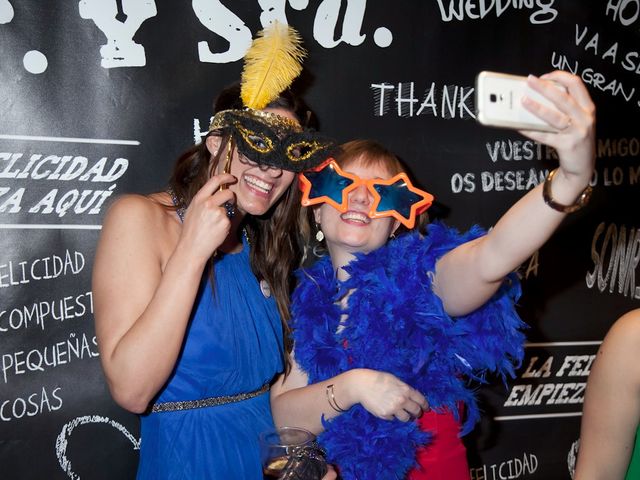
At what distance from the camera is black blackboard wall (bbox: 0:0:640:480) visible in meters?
2.09

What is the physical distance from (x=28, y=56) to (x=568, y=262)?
2.03 m

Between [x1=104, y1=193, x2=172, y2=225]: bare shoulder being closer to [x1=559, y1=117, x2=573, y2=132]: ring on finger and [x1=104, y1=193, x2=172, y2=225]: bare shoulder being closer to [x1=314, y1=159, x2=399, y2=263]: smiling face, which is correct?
[x1=314, y1=159, x2=399, y2=263]: smiling face

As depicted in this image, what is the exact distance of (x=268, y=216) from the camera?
1.95 meters

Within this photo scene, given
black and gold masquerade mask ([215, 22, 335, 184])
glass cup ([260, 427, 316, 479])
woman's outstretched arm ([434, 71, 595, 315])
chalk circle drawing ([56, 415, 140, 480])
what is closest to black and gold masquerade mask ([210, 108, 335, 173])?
black and gold masquerade mask ([215, 22, 335, 184])

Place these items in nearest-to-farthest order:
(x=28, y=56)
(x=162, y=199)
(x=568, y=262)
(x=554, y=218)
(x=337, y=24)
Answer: (x=554, y=218) < (x=162, y=199) < (x=28, y=56) < (x=337, y=24) < (x=568, y=262)

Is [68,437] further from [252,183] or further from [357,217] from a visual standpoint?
[357,217]

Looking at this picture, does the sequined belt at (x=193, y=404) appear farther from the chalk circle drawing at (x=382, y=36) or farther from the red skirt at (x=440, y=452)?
the chalk circle drawing at (x=382, y=36)

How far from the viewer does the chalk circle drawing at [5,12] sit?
2033 millimetres

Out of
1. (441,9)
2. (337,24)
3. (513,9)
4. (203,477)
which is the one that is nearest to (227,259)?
(203,477)

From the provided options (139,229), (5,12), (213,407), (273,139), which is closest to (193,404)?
(213,407)

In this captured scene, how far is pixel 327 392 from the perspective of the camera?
1602 millimetres

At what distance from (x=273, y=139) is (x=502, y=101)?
803 millimetres

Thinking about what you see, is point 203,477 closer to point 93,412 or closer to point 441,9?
point 93,412

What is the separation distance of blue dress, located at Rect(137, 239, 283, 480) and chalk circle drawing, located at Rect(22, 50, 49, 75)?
97 cm
